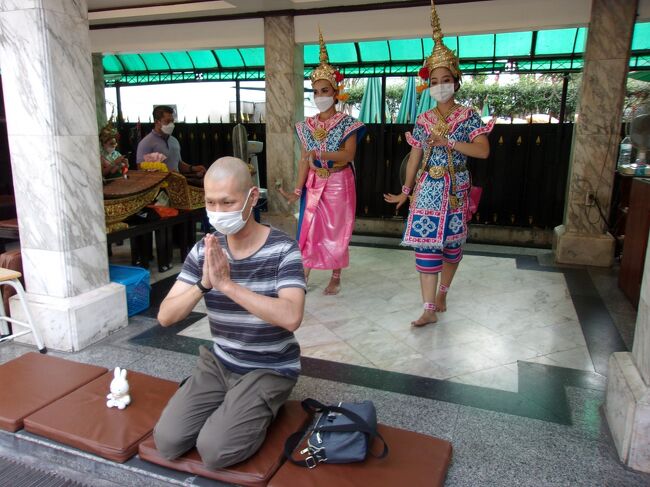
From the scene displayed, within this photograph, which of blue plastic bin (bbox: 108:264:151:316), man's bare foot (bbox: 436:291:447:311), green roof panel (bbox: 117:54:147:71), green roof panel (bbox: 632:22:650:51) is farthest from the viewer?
green roof panel (bbox: 117:54:147:71)

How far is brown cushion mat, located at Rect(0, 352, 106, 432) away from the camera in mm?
2439

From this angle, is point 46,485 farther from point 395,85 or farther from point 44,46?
point 395,85

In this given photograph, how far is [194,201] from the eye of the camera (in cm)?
562

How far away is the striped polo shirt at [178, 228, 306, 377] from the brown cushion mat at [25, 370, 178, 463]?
47 cm

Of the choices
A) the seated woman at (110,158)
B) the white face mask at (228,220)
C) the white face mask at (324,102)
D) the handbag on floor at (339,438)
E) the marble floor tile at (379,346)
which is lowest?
the marble floor tile at (379,346)

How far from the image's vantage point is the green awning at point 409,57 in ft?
24.5

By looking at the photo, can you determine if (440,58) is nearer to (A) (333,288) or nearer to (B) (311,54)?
(A) (333,288)

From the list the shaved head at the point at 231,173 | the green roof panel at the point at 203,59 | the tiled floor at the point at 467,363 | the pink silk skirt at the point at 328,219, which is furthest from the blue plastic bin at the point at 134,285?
the green roof panel at the point at 203,59

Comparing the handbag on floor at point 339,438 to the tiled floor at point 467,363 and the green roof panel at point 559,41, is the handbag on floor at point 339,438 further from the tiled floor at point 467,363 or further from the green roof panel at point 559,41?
the green roof panel at point 559,41

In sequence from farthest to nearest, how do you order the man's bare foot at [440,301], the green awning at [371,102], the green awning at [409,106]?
the green awning at [371,102]
the green awning at [409,106]
the man's bare foot at [440,301]

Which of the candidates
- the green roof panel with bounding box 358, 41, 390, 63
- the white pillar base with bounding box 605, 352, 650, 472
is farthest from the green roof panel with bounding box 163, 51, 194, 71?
the white pillar base with bounding box 605, 352, 650, 472

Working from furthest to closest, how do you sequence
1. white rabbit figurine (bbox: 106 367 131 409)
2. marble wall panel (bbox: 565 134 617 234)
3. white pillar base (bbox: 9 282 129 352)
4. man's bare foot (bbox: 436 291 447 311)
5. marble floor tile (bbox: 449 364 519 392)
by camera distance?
marble wall panel (bbox: 565 134 617 234) → man's bare foot (bbox: 436 291 447 311) → white pillar base (bbox: 9 282 129 352) → marble floor tile (bbox: 449 364 519 392) → white rabbit figurine (bbox: 106 367 131 409)

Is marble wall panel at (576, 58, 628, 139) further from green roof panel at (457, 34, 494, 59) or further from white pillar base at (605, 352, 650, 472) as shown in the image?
white pillar base at (605, 352, 650, 472)

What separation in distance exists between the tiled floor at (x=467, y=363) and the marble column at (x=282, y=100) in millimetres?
1903
